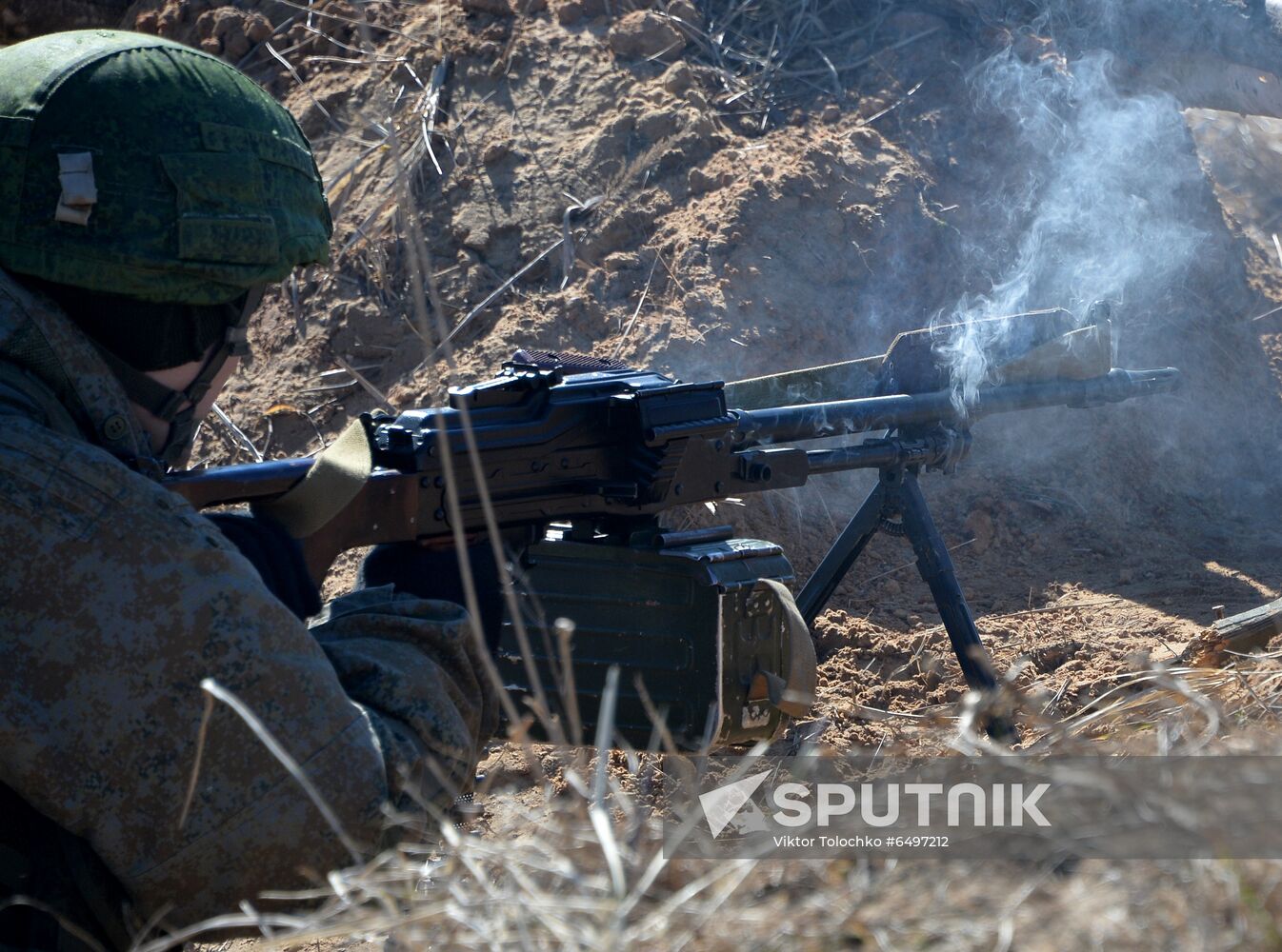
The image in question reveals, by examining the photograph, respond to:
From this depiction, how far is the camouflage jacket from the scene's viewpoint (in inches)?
77.3

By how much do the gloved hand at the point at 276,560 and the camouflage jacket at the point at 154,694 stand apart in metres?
0.39

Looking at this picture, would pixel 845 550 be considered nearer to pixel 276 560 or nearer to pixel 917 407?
pixel 917 407

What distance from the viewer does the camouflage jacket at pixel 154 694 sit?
1964 millimetres

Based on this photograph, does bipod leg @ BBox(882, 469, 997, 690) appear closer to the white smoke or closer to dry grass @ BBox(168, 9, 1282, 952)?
the white smoke

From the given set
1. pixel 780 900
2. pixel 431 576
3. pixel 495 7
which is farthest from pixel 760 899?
pixel 495 7

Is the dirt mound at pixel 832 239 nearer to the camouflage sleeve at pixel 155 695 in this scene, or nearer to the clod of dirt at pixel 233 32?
the clod of dirt at pixel 233 32

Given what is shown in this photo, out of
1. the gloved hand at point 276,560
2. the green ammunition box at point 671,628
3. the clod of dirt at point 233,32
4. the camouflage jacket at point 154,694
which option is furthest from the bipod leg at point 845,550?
the clod of dirt at point 233,32

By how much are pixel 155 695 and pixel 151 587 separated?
0.17 m

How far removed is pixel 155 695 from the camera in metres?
1.99

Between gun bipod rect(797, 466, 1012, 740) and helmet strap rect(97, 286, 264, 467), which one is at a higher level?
helmet strap rect(97, 286, 264, 467)

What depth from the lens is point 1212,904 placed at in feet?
4.40

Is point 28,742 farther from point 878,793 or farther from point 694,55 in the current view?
point 694,55

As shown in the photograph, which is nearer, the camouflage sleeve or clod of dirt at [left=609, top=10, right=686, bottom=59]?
the camouflage sleeve

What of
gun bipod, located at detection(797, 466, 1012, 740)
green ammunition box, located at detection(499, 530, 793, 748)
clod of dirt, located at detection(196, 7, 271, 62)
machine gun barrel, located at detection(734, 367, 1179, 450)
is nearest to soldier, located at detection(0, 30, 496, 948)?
green ammunition box, located at detection(499, 530, 793, 748)
